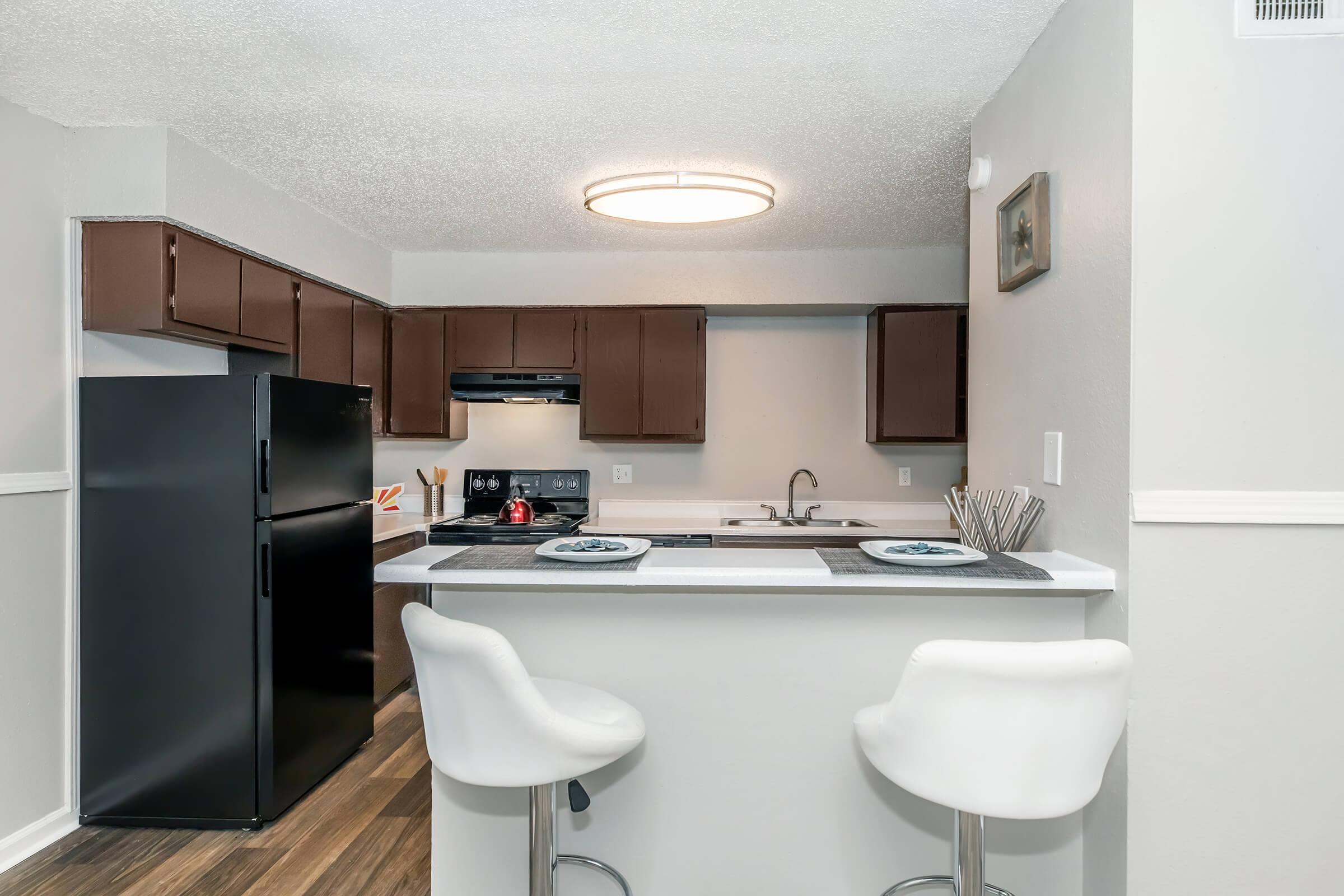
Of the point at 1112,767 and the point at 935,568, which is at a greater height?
the point at 935,568

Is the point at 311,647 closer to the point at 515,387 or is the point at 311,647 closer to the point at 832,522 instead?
the point at 515,387

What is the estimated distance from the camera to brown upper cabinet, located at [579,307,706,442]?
469 centimetres

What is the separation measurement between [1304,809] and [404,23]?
267cm

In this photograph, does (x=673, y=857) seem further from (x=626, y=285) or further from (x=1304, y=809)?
(x=626, y=285)

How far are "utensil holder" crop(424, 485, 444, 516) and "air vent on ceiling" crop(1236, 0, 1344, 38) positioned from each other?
431 cm

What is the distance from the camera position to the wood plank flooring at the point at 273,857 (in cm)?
236

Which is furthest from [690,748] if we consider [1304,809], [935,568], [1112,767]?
[1304,809]

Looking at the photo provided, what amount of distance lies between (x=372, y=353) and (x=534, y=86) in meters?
2.47

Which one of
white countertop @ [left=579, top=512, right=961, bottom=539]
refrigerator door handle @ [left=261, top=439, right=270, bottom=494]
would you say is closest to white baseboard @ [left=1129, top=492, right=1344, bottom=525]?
white countertop @ [left=579, top=512, right=961, bottom=539]

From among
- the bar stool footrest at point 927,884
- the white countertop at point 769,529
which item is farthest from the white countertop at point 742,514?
the bar stool footrest at point 927,884

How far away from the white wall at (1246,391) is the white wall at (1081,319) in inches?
2.0

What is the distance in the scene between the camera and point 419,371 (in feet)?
15.6

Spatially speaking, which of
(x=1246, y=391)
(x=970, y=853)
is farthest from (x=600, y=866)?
(x=1246, y=391)

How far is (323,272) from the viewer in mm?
3941
